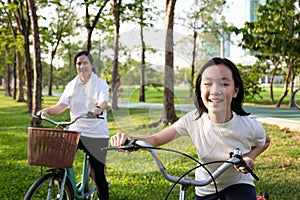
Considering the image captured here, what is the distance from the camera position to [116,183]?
5727 millimetres

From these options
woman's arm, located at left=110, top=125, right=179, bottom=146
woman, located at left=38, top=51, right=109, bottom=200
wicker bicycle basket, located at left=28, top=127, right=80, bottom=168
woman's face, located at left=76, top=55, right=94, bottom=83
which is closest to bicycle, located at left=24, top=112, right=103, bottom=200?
wicker bicycle basket, located at left=28, top=127, right=80, bottom=168

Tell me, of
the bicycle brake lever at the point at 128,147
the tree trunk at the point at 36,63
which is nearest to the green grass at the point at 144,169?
the bicycle brake lever at the point at 128,147

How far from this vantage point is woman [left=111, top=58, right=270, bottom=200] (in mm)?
2178

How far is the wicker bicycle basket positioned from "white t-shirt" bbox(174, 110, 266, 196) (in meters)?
1.16

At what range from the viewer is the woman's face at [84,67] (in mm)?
3857

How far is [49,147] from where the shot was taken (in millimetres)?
3146

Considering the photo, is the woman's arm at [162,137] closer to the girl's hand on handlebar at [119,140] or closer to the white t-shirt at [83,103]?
the girl's hand on handlebar at [119,140]

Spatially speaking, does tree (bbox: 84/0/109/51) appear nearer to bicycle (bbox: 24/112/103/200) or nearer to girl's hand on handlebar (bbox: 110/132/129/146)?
bicycle (bbox: 24/112/103/200)

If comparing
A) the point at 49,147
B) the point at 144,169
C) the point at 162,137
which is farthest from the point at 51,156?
the point at 144,169

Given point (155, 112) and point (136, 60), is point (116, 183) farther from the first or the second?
point (136, 60)

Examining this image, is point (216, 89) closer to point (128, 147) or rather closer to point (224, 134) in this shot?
point (224, 134)

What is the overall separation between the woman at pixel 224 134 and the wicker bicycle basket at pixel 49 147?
3.58 feet

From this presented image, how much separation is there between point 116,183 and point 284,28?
11.5 metres

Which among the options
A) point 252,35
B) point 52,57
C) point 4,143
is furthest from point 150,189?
point 52,57
